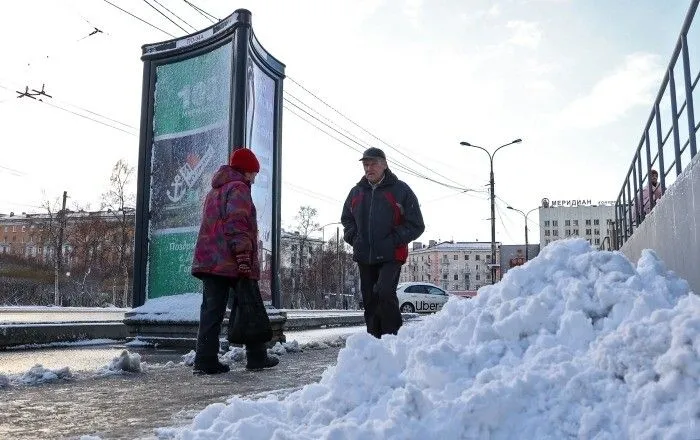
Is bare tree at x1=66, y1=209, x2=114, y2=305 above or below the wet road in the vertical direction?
above

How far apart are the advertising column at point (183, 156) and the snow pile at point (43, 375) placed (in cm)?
385

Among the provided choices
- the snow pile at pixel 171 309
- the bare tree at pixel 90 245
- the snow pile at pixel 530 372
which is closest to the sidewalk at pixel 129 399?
the snow pile at pixel 530 372

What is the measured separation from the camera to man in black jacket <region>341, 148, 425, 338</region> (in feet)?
17.3

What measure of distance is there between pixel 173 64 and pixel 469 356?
7925 millimetres

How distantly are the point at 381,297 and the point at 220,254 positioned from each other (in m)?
1.40

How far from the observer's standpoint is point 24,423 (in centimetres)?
315

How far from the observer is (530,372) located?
2.49 meters

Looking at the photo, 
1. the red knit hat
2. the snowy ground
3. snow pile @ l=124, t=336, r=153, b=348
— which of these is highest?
the red knit hat

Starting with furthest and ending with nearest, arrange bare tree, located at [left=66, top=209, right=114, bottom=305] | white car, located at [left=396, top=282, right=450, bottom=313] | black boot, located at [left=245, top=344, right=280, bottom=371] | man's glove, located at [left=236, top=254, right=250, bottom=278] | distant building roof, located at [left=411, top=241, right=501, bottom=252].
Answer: distant building roof, located at [left=411, top=241, right=501, bottom=252], bare tree, located at [left=66, top=209, right=114, bottom=305], white car, located at [left=396, top=282, right=450, bottom=313], black boot, located at [left=245, top=344, right=280, bottom=371], man's glove, located at [left=236, top=254, right=250, bottom=278]

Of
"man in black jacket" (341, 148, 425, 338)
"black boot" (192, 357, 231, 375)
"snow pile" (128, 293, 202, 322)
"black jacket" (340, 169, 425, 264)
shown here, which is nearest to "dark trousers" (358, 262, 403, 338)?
"man in black jacket" (341, 148, 425, 338)

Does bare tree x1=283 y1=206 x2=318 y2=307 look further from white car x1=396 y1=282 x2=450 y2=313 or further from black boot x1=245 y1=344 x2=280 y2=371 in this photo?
black boot x1=245 y1=344 x2=280 y2=371

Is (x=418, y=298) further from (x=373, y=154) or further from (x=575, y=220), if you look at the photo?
(x=575, y=220)

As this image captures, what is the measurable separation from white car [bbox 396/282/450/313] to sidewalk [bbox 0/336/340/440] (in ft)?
75.7

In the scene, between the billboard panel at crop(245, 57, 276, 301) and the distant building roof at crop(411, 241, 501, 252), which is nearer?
the billboard panel at crop(245, 57, 276, 301)
